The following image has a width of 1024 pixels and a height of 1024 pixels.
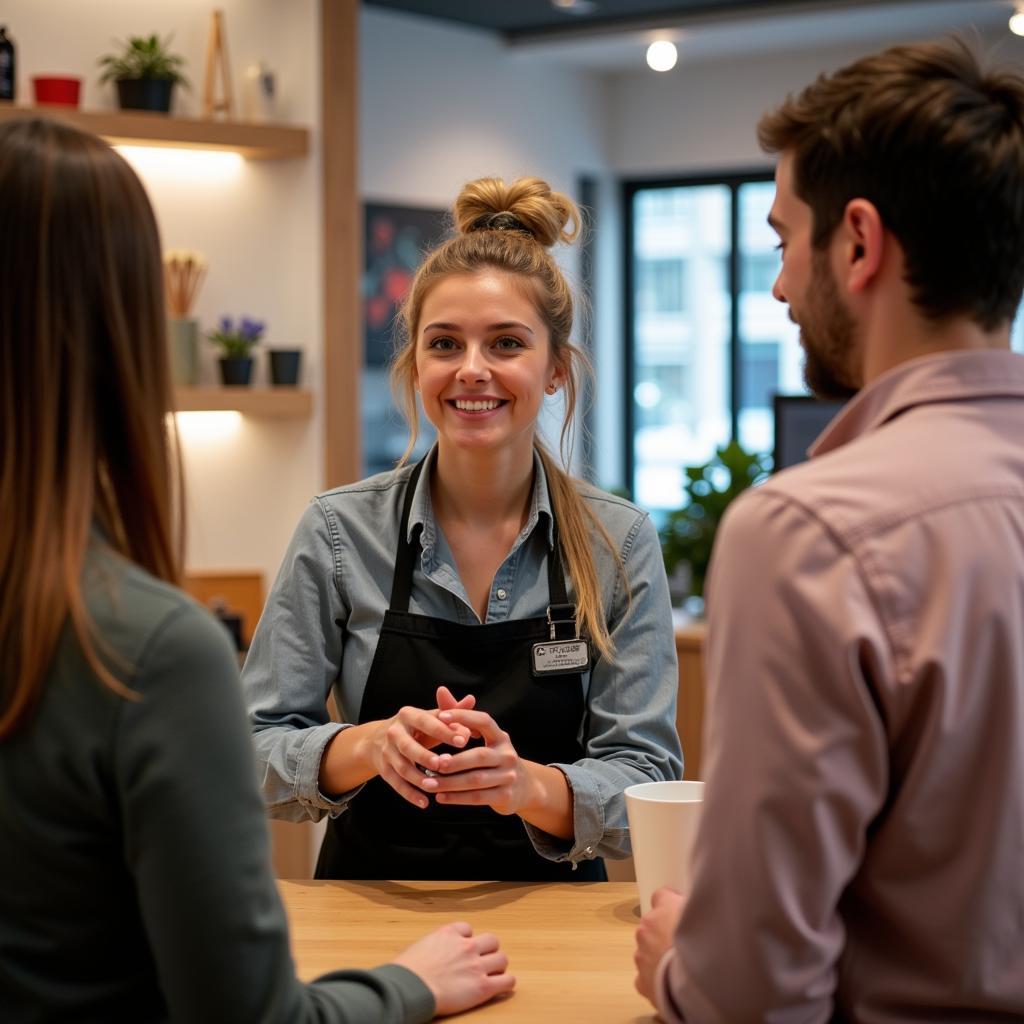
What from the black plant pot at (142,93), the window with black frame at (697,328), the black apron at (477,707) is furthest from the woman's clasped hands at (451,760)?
the window with black frame at (697,328)

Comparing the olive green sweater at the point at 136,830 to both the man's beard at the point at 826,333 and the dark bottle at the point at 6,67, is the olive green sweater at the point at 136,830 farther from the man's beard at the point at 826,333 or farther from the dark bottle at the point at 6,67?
the dark bottle at the point at 6,67

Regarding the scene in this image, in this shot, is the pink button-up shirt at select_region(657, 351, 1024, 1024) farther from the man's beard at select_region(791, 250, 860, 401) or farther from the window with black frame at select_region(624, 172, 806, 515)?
the window with black frame at select_region(624, 172, 806, 515)

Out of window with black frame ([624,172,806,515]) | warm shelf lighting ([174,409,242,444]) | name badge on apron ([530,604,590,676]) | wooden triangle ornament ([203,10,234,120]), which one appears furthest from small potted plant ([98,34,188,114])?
window with black frame ([624,172,806,515])

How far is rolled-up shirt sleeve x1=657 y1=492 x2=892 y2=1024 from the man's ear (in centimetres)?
20

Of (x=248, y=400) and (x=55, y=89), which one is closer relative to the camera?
(x=55, y=89)

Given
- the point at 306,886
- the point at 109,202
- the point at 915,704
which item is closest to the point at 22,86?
the point at 306,886

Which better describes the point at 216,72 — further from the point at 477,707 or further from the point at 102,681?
the point at 102,681

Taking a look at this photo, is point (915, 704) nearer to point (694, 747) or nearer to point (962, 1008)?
point (962, 1008)

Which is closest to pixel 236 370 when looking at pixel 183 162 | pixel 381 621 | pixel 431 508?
pixel 183 162

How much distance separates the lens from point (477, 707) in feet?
6.28

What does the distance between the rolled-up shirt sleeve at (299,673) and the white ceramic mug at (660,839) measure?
0.48 meters

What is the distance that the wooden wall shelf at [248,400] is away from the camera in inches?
156

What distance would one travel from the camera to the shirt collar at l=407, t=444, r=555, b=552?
2.00 meters

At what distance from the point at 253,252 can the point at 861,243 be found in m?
3.25
